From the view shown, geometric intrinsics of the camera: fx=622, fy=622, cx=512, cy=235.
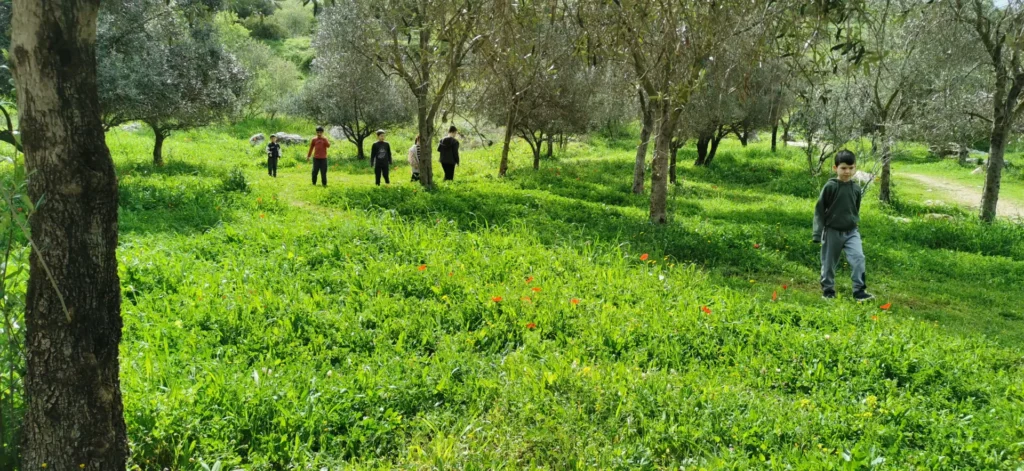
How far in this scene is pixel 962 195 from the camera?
24.3m

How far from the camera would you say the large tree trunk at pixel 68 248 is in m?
2.58

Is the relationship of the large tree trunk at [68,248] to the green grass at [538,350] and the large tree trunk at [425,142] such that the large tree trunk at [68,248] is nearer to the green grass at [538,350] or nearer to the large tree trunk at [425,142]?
the green grass at [538,350]

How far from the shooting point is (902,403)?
4.72 meters

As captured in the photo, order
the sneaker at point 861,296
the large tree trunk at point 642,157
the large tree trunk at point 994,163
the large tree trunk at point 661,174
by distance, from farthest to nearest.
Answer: the large tree trunk at point 642,157, the large tree trunk at point 994,163, the large tree trunk at point 661,174, the sneaker at point 861,296

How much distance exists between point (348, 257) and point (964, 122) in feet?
63.8

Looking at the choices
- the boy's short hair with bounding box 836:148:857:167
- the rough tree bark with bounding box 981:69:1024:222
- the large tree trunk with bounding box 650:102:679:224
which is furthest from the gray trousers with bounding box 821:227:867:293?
the rough tree bark with bounding box 981:69:1024:222

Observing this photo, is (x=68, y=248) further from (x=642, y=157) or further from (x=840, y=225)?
(x=642, y=157)

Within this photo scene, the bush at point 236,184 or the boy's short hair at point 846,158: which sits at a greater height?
the boy's short hair at point 846,158

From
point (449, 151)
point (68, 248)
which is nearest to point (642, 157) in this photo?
point (449, 151)

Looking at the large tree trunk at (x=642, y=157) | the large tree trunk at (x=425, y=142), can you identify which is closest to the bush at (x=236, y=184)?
the large tree trunk at (x=425, y=142)

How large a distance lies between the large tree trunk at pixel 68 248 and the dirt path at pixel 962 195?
75.7ft

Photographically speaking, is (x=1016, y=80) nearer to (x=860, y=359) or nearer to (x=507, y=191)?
(x=507, y=191)

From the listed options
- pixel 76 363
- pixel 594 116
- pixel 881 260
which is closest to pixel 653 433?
pixel 76 363

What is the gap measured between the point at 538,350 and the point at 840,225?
4.75 meters
